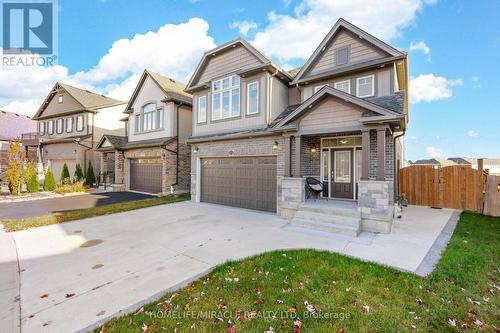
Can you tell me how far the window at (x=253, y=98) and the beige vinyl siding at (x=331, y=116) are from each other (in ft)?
8.83

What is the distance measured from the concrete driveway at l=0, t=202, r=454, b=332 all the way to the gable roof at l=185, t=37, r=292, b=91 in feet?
21.5

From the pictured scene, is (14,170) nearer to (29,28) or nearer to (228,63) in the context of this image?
(29,28)

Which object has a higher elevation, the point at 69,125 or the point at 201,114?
the point at 69,125

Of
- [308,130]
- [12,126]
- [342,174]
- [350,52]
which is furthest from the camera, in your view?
[12,126]

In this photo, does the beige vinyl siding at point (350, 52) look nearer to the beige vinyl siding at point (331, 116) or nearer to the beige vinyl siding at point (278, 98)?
the beige vinyl siding at point (278, 98)

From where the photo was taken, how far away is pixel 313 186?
30.8ft

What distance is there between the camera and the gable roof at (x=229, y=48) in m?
10.1

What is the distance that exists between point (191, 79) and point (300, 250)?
1102 centimetres

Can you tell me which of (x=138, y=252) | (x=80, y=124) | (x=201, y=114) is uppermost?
(x=80, y=124)

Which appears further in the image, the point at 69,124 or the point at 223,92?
the point at 69,124

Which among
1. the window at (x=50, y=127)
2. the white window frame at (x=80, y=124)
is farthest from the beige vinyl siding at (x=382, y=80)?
the window at (x=50, y=127)

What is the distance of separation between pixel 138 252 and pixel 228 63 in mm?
9631

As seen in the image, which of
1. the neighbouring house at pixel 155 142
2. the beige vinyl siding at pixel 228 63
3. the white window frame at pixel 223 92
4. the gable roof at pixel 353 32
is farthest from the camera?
the neighbouring house at pixel 155 142

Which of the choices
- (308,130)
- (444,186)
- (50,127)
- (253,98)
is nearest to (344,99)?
(308,130)
